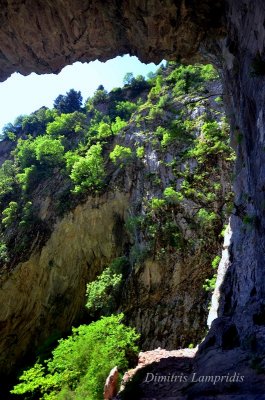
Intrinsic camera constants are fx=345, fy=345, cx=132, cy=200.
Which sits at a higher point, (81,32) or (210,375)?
(81,32)

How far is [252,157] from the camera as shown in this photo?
10.2m

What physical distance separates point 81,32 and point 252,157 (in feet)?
35.1

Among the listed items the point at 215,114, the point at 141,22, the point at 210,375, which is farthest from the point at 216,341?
the point at 215,114

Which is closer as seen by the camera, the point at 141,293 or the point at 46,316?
the point at 141,293

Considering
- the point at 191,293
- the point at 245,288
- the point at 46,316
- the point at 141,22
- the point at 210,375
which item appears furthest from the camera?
the point at 46,316

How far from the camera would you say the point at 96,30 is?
16.2 metres

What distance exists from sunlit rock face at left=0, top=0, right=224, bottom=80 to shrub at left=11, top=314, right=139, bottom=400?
13.8 metres

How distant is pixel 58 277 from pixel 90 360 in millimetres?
15217

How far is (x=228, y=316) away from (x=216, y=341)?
4.53 ft

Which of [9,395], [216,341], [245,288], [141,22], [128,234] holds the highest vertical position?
[141,22]

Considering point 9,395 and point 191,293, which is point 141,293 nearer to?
point 191,293

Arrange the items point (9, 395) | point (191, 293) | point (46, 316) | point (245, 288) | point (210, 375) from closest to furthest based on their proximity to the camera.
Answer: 1. point (210, 375)
2. point (245, 288)
3. point (191, 293)
4. point (9, 395)
5. point (46, 316)

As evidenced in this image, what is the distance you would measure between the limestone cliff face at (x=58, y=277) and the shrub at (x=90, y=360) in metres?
10.5

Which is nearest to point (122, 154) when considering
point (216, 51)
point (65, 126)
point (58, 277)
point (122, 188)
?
point (122, 188)
